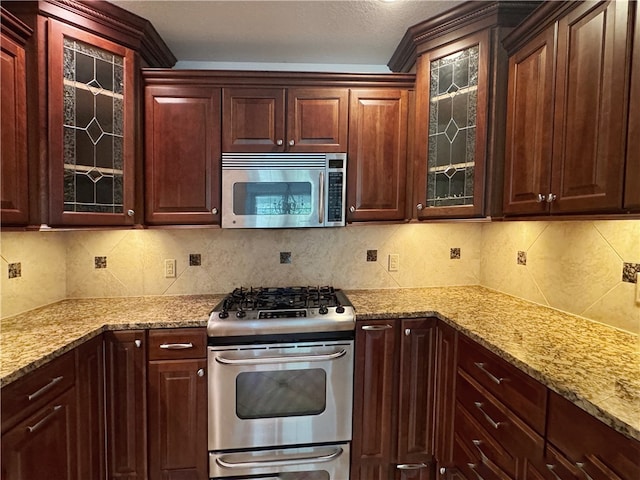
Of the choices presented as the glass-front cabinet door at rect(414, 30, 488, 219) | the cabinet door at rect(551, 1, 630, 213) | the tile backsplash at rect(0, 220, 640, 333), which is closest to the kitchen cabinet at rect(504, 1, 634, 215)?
the cabinet door at rect(551, 1, 630, 213)

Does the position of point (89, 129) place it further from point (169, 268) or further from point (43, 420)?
point (43, 420)

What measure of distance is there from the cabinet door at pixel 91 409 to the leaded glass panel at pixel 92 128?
2.35 feet

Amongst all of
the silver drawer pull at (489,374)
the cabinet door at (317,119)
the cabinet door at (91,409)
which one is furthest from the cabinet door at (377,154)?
the cabinet door at (91,409)

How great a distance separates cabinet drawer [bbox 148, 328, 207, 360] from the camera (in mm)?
1599

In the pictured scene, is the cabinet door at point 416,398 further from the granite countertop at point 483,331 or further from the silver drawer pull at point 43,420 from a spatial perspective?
the silver drawer pull at point 43,420

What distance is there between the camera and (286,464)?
66.7 inches

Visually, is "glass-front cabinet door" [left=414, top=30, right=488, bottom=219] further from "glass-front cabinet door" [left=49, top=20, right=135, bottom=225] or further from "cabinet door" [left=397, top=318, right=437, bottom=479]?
"glass-front cabinet door" [left=49, top=20, right=135, bottom=225]

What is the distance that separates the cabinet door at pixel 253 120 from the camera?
6.08 ft

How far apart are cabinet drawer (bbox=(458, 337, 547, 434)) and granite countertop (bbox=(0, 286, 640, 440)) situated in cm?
6

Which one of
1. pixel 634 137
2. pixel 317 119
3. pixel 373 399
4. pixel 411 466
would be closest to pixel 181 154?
pixel 317 119

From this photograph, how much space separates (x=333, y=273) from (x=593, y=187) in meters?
1.51

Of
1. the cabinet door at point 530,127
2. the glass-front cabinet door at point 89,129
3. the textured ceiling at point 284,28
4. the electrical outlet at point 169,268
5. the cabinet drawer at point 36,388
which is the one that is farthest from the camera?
the electrical outlet at point 169,268

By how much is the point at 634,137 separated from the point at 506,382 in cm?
95

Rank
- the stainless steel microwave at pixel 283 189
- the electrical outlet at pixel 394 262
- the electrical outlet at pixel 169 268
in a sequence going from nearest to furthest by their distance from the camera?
the stainless steel microwave at pixel 283 189 < the electrical outlet at pixel 169 268 < the electrical outlet at pixel 394 262
